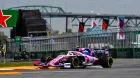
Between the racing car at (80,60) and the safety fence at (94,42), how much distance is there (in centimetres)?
2430

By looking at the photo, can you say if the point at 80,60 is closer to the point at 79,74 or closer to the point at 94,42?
the point at 79,74

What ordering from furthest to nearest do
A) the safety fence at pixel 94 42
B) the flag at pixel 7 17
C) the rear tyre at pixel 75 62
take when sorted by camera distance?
the safety fence at pixel 94 42, the flag at pixel 7 17, the rear tyre at pixel 75 62

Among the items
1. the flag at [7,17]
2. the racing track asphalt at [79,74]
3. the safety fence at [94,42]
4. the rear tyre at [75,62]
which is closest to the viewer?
the racing track asphalt at [79,74]

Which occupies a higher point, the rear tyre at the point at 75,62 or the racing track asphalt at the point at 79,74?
the rear tyre at the point at 75,62

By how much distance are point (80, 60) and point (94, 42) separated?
103 ft

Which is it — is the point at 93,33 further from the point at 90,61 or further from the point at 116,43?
the point at 90,61

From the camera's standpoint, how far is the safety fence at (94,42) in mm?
55344

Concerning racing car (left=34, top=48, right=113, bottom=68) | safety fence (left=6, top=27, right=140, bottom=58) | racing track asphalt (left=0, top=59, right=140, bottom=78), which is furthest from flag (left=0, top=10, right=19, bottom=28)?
racing track asphalt (left=0, top=59, right=140, bottom=78)

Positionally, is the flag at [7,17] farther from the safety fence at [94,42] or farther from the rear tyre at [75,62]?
the safety fence at [94,42]

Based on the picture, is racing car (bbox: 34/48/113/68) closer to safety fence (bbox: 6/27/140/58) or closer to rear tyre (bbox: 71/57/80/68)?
rear tyre (bbox: 71/57/80/68)

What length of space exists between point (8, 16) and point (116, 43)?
23496mm

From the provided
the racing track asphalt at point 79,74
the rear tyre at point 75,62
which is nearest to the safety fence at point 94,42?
the rear tyre at point 75,62

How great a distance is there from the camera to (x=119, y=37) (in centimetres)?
5547

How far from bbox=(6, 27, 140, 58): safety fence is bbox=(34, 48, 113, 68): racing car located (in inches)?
957
